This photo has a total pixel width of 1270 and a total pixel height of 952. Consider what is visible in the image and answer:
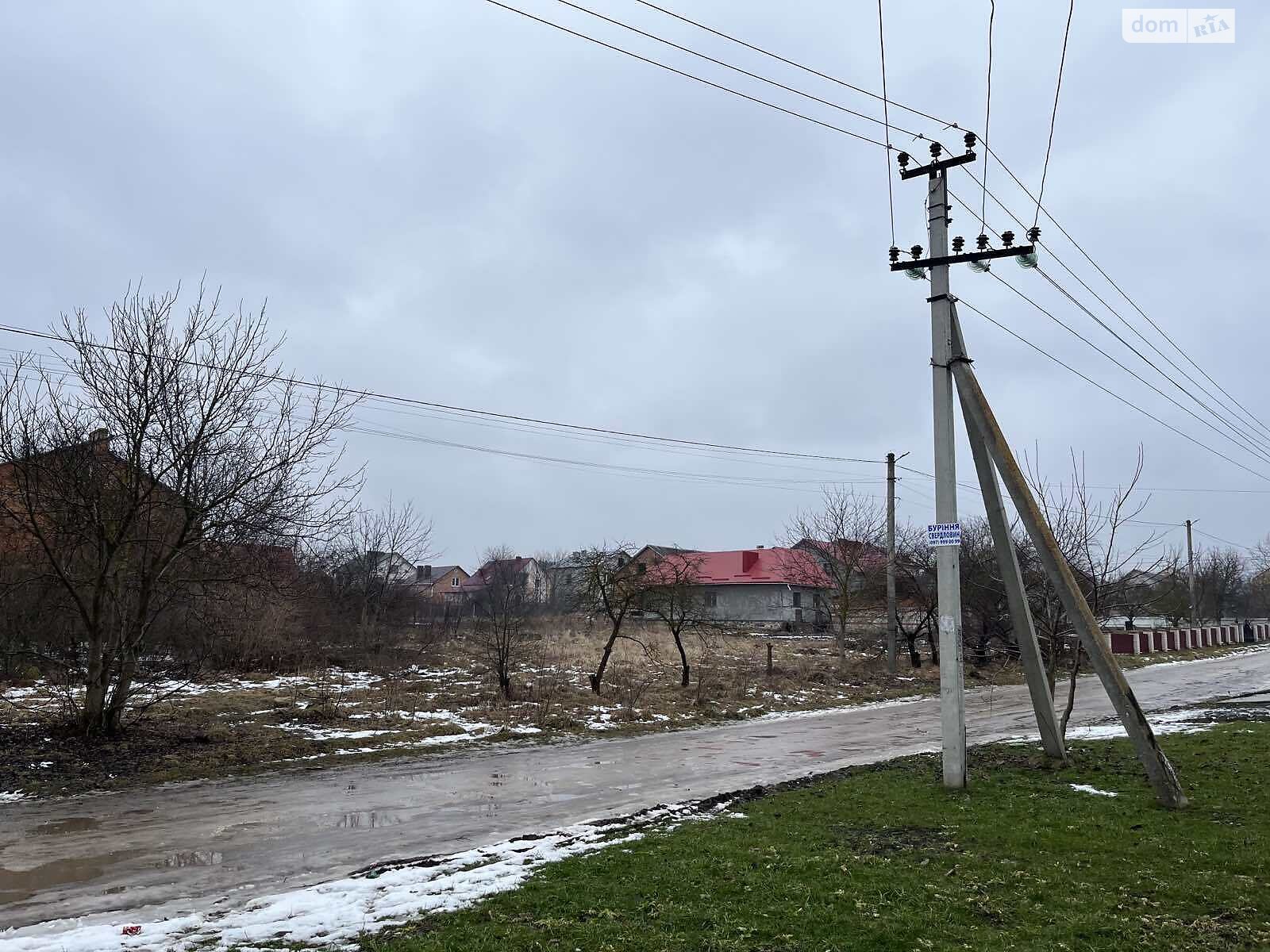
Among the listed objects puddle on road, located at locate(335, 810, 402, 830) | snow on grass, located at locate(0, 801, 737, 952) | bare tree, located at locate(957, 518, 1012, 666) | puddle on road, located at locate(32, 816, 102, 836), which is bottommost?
puddle on road, located at locate(335, 810, 402, 830)

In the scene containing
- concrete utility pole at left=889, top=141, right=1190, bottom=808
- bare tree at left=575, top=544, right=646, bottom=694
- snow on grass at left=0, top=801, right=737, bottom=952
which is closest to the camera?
snow on grass at left=0, top=801, right=737, bottom=952

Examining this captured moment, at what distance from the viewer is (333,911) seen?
5.88m

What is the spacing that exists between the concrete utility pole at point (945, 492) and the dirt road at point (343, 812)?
100 inches

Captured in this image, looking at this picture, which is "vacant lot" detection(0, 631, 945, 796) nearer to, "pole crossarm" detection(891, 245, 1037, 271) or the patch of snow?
the patch of snow

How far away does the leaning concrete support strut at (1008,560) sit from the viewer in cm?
1041

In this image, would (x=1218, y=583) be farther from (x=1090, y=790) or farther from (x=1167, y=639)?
(x=1090, y=790)

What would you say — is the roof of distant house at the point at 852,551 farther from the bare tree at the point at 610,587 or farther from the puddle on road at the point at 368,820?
the puddle on road at the point at 368,820

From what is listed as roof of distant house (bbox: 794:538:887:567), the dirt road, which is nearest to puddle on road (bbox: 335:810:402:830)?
the dirt road

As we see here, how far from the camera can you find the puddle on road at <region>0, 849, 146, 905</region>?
6.59 meters

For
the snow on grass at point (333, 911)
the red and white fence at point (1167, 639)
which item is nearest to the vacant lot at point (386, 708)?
the snow on grass at point (333, 911)

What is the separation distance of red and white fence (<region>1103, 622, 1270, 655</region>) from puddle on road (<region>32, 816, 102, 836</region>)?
1495 inches

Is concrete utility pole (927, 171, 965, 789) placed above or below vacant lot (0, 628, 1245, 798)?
above

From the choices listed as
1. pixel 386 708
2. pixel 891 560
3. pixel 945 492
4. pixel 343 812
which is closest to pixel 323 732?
pixel 386 708

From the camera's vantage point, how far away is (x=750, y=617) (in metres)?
67.3
